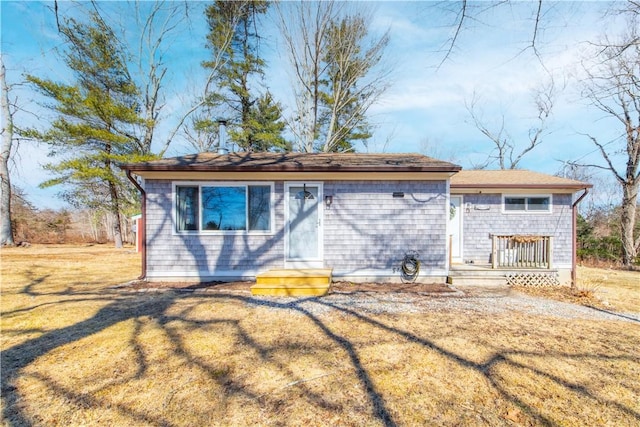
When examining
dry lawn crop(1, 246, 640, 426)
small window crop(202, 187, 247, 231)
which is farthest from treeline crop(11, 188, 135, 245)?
dry lawn crop(1, 246, 640, 426)

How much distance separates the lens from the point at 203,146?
19.3 metres

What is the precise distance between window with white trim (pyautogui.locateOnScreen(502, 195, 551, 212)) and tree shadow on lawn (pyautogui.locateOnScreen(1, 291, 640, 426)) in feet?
20.1

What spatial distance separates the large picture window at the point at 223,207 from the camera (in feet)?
21.9

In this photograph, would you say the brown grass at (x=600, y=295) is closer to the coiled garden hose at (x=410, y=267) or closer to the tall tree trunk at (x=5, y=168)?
the coiled garden hose at (x=410, y=267)

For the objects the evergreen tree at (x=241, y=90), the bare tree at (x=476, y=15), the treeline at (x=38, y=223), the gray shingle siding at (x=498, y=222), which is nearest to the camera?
the bare tree at (x=476, y=15)

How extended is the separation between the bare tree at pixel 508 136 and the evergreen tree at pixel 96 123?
21.6 meters

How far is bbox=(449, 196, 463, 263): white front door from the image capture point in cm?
855

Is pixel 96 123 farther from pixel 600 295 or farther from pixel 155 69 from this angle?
pixel 600 295

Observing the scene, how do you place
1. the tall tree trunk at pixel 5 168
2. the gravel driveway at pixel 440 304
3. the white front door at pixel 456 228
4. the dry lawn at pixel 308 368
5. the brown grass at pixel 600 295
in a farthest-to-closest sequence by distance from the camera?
the tall tree trunk at pixel 5 168, the white front door at pixel 456 228, the brown grass at pixel 600 295, the gravel driveway at pixel 440 304, the dry lawn at pixel 308 368

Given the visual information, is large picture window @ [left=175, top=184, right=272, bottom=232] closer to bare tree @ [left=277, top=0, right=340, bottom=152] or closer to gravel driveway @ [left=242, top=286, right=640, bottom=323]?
gravel driveway @ [left=242, top=286, right=640, bottom=323]

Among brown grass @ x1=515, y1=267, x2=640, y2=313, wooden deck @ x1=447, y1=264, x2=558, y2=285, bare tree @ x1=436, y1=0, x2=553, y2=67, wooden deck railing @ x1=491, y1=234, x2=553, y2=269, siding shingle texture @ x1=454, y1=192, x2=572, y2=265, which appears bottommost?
brown grass @ x1=515, y1=267, x2=640, y2=313

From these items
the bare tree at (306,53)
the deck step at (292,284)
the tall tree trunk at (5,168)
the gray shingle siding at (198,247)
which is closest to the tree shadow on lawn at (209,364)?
the deck step at (292,284)

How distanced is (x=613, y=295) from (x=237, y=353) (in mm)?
8245

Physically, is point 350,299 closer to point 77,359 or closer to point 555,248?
point 77,359
